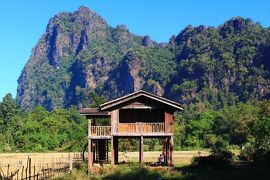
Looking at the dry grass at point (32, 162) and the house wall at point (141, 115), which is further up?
the house wall at point (141, 115)

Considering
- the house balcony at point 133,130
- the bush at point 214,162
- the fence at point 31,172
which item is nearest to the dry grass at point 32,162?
the fence at point 31,172

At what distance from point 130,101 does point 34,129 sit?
2466 inches

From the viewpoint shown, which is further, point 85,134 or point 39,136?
point 85,134

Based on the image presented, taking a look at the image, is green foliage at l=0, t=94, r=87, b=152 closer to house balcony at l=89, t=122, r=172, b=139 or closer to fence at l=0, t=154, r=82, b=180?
fence at l=0, t=154, r=82, b=180

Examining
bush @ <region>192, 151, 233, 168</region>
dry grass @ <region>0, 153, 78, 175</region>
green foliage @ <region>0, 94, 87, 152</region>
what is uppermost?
green foliage @ <region>0, 94, 87, 152</region>

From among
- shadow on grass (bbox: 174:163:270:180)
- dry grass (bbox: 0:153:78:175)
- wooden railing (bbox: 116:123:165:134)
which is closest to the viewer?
shadow on grass (bbox: 174:163:270:180)

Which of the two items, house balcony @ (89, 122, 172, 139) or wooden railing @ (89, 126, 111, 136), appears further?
wooden railing @ (89, 126, 111, 136)

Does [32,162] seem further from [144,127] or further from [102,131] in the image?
[144,127]

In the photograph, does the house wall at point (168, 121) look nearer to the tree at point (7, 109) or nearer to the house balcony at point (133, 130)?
the house balcony at point (133, 130)

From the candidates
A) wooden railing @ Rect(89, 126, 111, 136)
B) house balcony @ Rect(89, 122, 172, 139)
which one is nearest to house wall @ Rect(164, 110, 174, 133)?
house balcony @ Rect(89, 122, 172, 139)

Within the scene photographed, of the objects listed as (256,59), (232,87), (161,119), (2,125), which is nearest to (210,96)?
(232,87)

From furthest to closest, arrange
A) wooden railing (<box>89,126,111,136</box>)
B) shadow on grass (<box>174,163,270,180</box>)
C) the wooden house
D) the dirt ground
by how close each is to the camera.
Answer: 1. the dirt ground
2. wooden railing (<box>89,126,111,136</box>)
3. the wooden house
4. shadow on grass (<box>174,163,270,180</box>)

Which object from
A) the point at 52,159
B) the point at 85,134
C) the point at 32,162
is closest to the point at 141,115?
the point at 32,162

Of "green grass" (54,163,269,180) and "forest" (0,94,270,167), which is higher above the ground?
"forest" (0,94,270,167)
